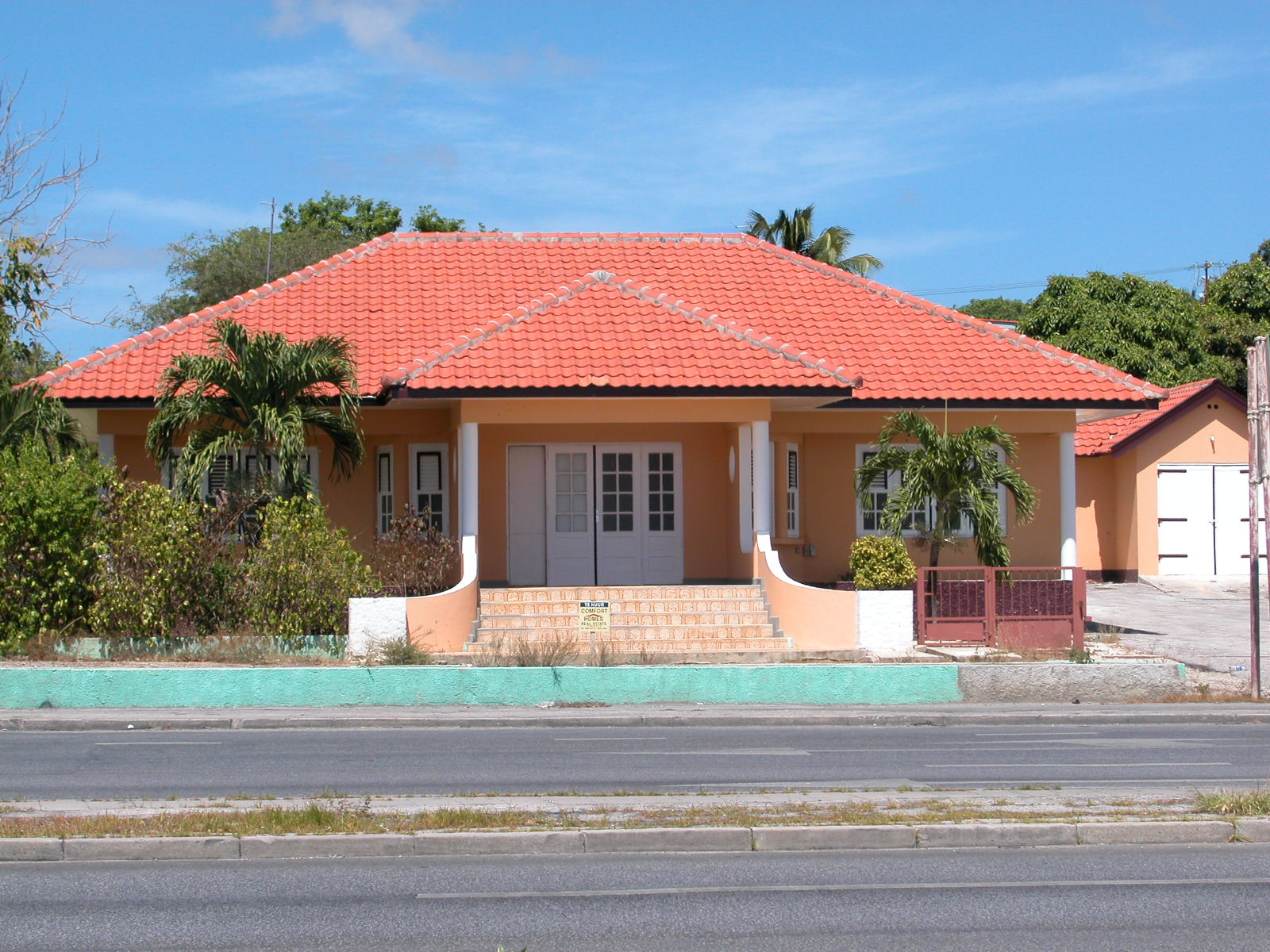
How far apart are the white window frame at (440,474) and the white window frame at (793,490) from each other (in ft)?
18.9

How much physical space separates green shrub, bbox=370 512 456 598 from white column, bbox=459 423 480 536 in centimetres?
58

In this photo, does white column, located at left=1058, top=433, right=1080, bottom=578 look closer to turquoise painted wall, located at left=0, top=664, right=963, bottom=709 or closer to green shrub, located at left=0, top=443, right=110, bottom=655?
turquoise painted wall, located at left=0, top=664, right=963, bottom=709

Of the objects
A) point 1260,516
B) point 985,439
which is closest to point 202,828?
point 985,439

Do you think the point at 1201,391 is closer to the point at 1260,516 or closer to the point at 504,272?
the point at 1260,516

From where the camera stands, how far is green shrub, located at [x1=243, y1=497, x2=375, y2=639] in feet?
58.0

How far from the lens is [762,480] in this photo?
67.0 ft

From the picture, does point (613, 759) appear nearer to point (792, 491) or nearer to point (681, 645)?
point (681, 645)

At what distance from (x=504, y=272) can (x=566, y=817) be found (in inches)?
729

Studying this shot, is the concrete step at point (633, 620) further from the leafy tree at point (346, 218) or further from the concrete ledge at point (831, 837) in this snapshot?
the leafy tree at point (346, 218)

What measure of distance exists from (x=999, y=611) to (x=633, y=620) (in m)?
5.11

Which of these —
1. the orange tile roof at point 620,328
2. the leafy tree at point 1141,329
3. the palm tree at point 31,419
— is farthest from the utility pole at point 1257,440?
the leafy tree at point 1141,329

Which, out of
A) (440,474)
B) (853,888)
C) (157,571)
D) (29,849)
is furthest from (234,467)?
(853,888)

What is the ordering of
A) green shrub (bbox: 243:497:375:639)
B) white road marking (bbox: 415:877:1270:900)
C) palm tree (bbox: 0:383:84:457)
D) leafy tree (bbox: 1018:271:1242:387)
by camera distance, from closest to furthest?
white road marking (bbox: 415:877:1270:900)
green shrub (bbox: 243:497:375:639)
palm tree (bbox: 0:383:84:457)
leafy tree (bbox: 1018:271:1242:387)

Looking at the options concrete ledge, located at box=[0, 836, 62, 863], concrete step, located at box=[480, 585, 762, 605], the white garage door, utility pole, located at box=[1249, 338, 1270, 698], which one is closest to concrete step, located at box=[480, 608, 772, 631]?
concrete step, located at box=[480, 585, 762, 605]
